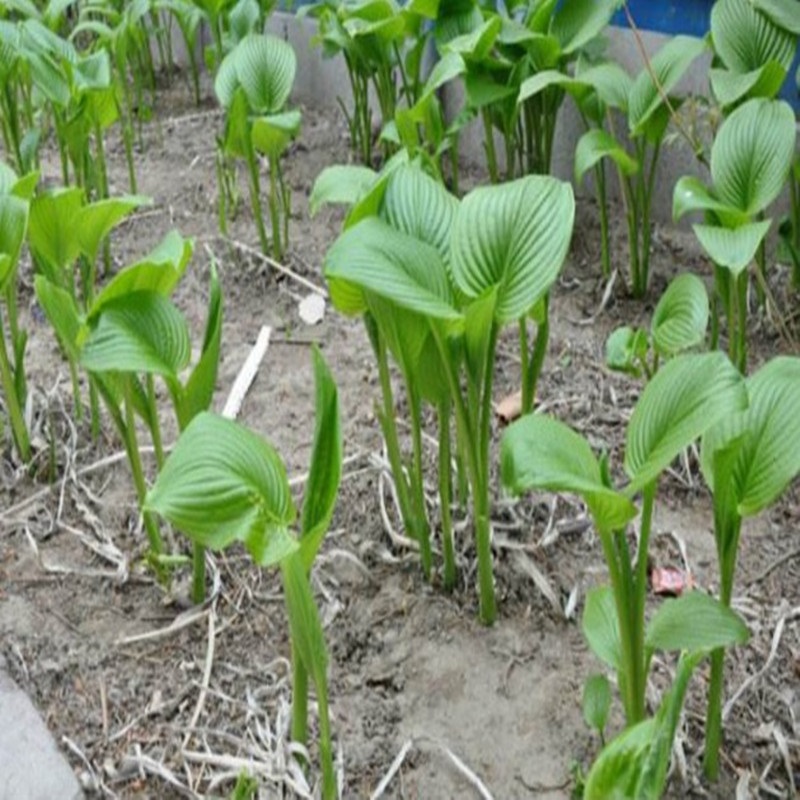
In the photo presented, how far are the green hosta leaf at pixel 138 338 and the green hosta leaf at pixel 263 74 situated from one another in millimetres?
881

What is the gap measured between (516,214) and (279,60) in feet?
3.32

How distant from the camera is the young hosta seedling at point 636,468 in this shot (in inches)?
35.4

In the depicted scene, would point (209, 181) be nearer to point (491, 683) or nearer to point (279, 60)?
point (279, 60)

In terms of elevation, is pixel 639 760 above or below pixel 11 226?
below

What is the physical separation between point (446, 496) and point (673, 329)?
0.29 m

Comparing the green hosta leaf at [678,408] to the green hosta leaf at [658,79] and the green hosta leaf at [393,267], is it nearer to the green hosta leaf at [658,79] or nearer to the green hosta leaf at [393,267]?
the green hosta leaf at [393,267]

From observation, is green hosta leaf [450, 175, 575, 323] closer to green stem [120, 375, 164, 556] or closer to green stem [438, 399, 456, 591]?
green stem [438, 399, 456, 591]

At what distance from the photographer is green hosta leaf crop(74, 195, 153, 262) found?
54.8 inches

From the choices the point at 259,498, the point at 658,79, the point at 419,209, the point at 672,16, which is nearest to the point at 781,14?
the point at 658,79

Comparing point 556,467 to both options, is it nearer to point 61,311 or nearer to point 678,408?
point 678,408

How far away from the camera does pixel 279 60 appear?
202 centimetres

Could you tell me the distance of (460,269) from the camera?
3.65ft

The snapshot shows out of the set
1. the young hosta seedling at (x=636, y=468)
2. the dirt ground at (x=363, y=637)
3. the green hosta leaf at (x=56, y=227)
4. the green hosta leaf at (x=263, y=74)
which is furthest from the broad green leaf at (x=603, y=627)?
the green hosta leaf at (x=263, y=74)

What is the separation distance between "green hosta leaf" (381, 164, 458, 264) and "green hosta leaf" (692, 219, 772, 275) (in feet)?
0.98
